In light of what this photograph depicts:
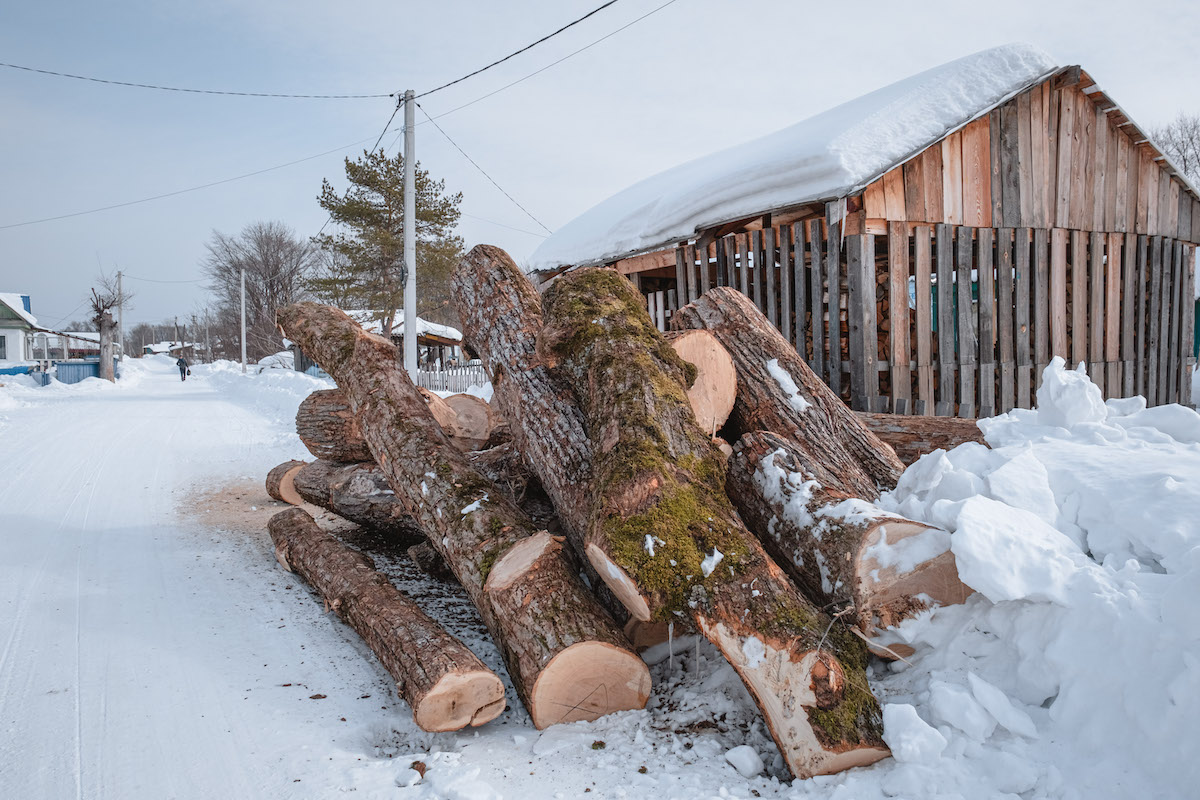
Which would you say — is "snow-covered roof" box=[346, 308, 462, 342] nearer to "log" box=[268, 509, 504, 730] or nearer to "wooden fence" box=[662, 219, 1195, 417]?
"wooden fence" box=[662, 219, 1195, 417]

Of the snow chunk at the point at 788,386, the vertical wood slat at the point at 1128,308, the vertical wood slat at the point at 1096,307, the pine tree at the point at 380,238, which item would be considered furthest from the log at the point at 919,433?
the pine tree at the point at 380,238

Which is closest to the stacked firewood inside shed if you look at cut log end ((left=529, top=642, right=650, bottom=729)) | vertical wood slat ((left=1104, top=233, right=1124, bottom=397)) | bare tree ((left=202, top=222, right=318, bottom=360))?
cut log end ((left=529, top=642, right=650, bottom=729))

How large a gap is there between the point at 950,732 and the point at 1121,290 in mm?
9162

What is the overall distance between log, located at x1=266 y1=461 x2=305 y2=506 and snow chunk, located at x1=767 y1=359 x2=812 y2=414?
471 cm

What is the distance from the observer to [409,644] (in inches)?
118

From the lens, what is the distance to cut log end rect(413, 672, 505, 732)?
8.76 feet

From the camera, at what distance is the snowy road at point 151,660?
8.18 ft

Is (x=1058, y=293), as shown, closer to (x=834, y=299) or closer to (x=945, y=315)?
(x=945, y=315)

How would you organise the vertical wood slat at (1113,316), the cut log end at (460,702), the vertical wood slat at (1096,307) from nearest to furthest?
1. the cut log end at (460,702)
2. the vertical wood slat at (1096,307)
3. the vertical wood slat at (1113,316)

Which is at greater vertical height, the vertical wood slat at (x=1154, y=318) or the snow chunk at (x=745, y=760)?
the vertical wood slat at (x=1154, y=318)

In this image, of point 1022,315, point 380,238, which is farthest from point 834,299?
point 380,238

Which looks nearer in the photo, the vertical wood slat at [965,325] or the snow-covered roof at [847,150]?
the snow-covered roof at [847,150]

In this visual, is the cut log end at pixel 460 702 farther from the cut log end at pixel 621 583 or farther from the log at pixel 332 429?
the log at pixel 332 429

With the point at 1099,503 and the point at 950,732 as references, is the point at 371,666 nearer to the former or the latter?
the point at 950,732
